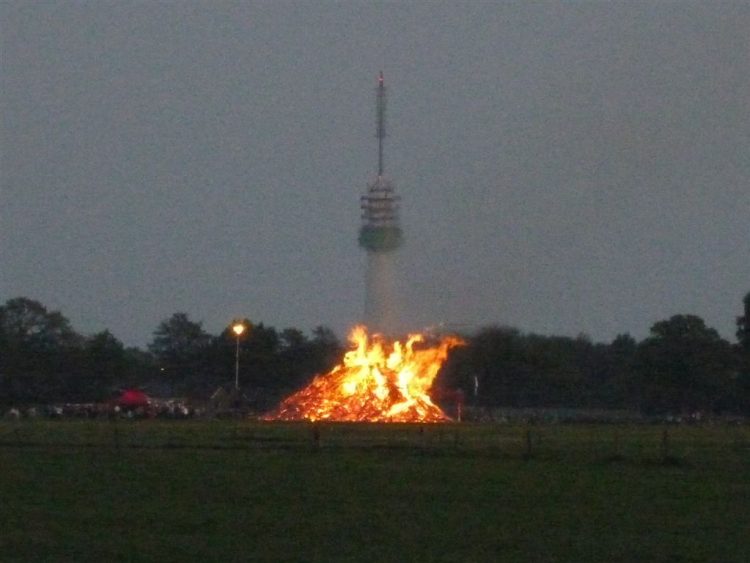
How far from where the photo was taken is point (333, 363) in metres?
146

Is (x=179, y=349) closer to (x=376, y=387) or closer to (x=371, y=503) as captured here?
(x=376, y=387)

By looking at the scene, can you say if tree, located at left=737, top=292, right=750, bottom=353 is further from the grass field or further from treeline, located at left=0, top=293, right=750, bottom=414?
the grass field

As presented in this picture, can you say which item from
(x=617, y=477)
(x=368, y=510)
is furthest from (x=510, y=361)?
(x=368, y=510)

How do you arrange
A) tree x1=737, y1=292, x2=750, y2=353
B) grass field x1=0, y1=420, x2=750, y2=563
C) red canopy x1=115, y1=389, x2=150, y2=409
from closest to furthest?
grass field x1=0, y1=420, x2=750, y2=563
red canopy x1=115, y1=389, x2=150, y2=409
tree x1=737, y1=292, x2=750, y2=353

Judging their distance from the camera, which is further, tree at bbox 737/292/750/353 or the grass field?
tree at bbox 737/292/750/353

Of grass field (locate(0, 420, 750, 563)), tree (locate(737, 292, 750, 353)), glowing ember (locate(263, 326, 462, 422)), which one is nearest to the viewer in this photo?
grass field (locate(0, 420, 750, 563))

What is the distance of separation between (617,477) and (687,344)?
103 meters

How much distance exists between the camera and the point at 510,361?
14412 cm

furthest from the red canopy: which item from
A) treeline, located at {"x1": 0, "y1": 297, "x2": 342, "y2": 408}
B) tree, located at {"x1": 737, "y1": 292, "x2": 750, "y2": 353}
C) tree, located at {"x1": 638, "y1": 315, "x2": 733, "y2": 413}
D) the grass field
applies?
the grass field

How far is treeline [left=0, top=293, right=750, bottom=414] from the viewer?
134625 mm

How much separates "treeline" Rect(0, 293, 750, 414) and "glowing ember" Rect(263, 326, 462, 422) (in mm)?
12037

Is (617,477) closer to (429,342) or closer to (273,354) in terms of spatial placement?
(429,342)

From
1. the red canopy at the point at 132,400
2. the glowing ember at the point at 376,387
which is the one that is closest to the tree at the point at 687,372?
the glowing ember at the point at 376,387

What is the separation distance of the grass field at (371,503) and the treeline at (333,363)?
79.4 meters
